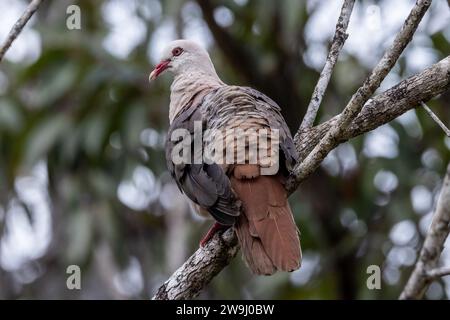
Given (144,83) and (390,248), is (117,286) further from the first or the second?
(390,248)

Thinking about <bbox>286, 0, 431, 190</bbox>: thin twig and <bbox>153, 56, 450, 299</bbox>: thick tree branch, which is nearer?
<bbox>286, 0, 431, 190</bbox>: thin twig

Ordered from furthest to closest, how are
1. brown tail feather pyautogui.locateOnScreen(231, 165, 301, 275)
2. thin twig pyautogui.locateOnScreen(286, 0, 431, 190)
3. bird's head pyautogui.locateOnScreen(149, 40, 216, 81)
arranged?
bird's head pyautogui.locateOnScreen(149, 40, 216, 81) < brown tail feather pyautogui.locateOnScreen(231, 165, 301, 275) < thin twig pyautogui.locateOnScreen(286, 0, 431, 190)

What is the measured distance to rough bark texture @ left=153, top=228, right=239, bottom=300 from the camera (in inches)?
158

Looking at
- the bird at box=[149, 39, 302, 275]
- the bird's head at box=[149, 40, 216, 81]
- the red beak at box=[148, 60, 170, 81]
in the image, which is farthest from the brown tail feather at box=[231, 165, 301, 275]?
the red beak at box=[148, 60, 170, 81]

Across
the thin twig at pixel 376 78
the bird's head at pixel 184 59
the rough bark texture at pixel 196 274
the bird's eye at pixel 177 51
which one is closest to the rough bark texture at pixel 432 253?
the thin twig at pixel 376 78

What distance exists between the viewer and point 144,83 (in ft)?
25.9

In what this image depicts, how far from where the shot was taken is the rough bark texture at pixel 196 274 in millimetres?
4008

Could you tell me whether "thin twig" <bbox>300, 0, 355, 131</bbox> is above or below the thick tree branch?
above

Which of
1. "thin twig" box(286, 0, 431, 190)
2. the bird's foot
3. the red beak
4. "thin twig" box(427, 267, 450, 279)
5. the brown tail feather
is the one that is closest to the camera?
"thin twig" box(427, 267, 450, 279)

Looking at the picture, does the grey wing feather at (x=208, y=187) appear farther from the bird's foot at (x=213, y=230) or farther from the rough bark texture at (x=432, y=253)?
the rough bark texture at (x=432, y=253)

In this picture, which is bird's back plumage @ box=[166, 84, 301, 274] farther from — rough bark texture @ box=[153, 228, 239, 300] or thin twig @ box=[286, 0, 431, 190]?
thin twig @ box=[286, 0, 431, 190]

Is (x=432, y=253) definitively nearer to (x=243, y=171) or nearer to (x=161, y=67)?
(x=243, y=171)
